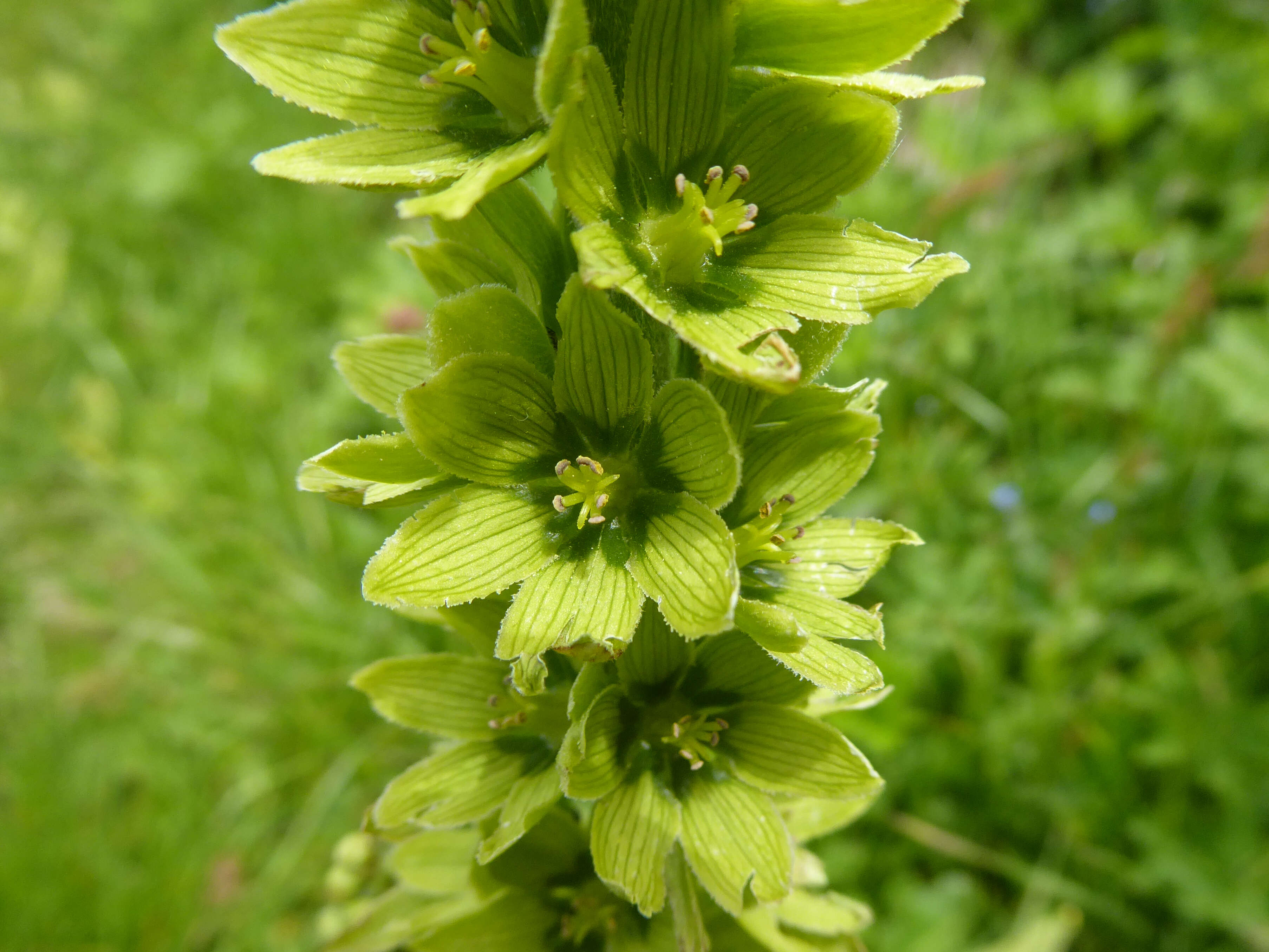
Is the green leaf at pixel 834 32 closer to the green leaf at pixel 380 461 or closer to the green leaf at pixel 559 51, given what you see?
the green leaf at pixel 559 51

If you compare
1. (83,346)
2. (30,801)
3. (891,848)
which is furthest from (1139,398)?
(83,346)

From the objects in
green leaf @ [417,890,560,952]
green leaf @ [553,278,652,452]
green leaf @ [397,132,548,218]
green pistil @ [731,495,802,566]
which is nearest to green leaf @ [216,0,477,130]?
green leaf @ [397,132,548,218]

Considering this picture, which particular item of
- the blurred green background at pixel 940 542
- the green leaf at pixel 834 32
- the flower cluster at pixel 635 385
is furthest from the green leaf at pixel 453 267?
the blurred green background at pixel 940 542

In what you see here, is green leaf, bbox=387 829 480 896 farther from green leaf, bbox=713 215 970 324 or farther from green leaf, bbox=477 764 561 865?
green leaf, bbox=713 215 970 324

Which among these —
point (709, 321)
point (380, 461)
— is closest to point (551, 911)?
point (380, 461)

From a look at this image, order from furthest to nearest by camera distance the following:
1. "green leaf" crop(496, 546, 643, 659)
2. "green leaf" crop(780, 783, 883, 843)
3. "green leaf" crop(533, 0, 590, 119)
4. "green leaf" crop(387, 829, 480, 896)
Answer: "green leaf" crop(780, 783, 883, 843)
"green leaf" crop(387, 829, 480, 896)
"green leaf" crop(496, 546, 643, 659)
"green leaf" crop(533, 0, 590, 119)

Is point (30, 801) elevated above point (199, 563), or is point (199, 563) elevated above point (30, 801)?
point (199, 563)

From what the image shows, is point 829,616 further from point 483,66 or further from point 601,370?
point 483,66

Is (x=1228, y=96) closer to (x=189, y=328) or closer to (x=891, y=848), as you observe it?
(x=891, y=848)
